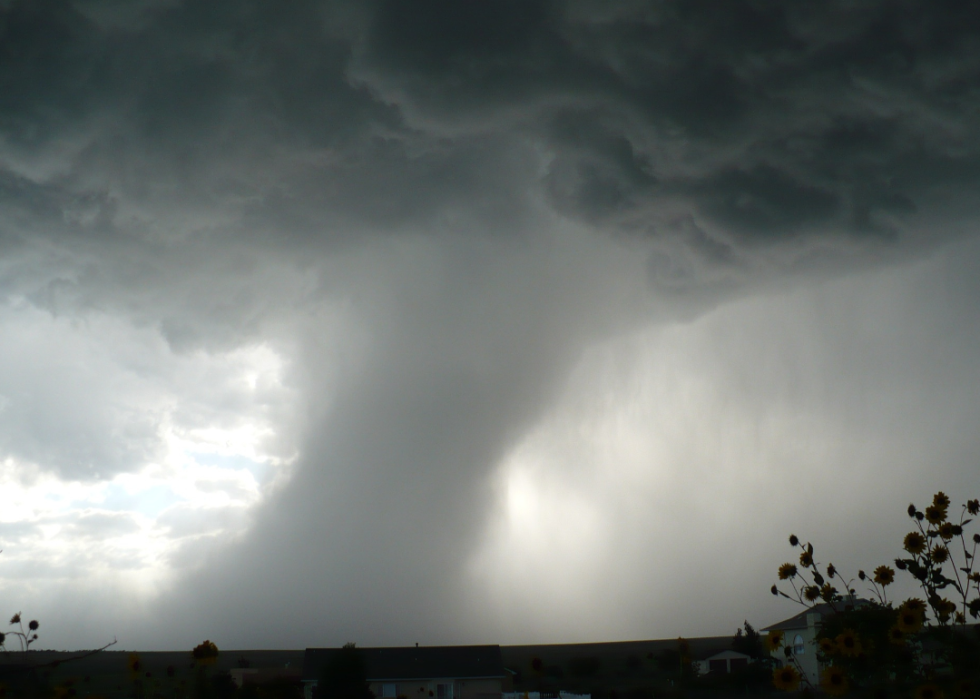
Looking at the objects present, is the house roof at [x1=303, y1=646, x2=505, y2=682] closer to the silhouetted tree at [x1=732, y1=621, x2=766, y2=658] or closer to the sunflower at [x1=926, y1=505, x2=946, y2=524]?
the silhouetted tree at [x1=732, y1=621, x2=766, y2=658]

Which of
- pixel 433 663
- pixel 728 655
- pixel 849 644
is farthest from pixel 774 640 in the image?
pixel 728 655

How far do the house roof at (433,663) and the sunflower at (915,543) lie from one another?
4939cm

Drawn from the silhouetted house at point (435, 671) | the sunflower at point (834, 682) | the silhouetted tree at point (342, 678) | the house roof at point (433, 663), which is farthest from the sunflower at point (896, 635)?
the house roof at point (433, 663)

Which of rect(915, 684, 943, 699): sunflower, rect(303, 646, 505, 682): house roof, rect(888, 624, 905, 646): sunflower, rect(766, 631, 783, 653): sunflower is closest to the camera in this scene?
rect(915, 684, 943, 699): sunflower

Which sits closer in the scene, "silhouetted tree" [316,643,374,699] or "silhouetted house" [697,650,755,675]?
"silhouetted tree" [316,643,374,699]

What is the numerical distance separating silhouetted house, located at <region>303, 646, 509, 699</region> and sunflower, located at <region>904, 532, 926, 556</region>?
1887 inches

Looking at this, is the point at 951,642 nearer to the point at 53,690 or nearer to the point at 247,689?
the point at 53,690

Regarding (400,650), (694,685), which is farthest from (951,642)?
(400,650)

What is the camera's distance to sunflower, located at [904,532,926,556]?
7.93 m

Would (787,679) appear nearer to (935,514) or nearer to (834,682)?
(834,682)

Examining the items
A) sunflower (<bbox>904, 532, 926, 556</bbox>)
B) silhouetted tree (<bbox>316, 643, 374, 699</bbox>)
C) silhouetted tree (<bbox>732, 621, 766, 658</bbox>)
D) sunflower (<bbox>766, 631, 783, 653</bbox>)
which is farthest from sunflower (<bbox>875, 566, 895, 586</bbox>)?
silhouetted tree (<bbox>732, 621, 766, 658</bbox>)

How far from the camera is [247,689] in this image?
11008 millimetres

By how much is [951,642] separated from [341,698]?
12070 millimetres

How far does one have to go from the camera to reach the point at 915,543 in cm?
828
